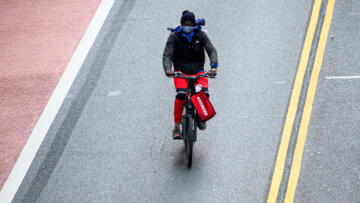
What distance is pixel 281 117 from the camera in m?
9.49

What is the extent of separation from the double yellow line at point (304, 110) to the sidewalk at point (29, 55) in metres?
4.68

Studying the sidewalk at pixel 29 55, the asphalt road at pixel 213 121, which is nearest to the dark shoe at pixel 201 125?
the asphalt road at pixel 213 121

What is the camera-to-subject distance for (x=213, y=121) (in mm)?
9594

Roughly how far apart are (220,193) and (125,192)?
4.98 ft

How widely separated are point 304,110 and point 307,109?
6cm

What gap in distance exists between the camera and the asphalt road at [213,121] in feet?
27.3

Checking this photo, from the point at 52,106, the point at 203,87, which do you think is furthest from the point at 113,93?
the point at 203,87

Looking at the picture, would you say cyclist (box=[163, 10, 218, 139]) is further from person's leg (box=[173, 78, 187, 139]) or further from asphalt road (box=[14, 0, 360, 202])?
asphalt road (box=[14, 0, 360, 202])

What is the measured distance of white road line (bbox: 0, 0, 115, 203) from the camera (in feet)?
29.5

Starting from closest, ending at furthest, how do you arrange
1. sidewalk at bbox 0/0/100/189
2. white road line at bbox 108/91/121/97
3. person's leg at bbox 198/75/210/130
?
person's leg at bbox 198/75/210/130 < sidewalk at bbox 0/0/100/189 < white road line at bbox 108/91/121/97

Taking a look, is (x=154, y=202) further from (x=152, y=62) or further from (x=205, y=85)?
(x=152, y=62)

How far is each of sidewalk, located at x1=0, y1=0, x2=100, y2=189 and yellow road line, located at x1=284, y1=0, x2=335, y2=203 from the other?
4.88m

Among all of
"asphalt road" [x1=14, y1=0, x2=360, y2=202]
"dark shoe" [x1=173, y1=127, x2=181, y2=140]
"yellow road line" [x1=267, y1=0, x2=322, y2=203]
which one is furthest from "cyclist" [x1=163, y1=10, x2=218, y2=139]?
"yellow road line" [x1=267, y1=0, x2=322, y2=203]

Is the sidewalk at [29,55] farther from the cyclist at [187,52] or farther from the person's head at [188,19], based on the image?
the person's head at [188,19]
